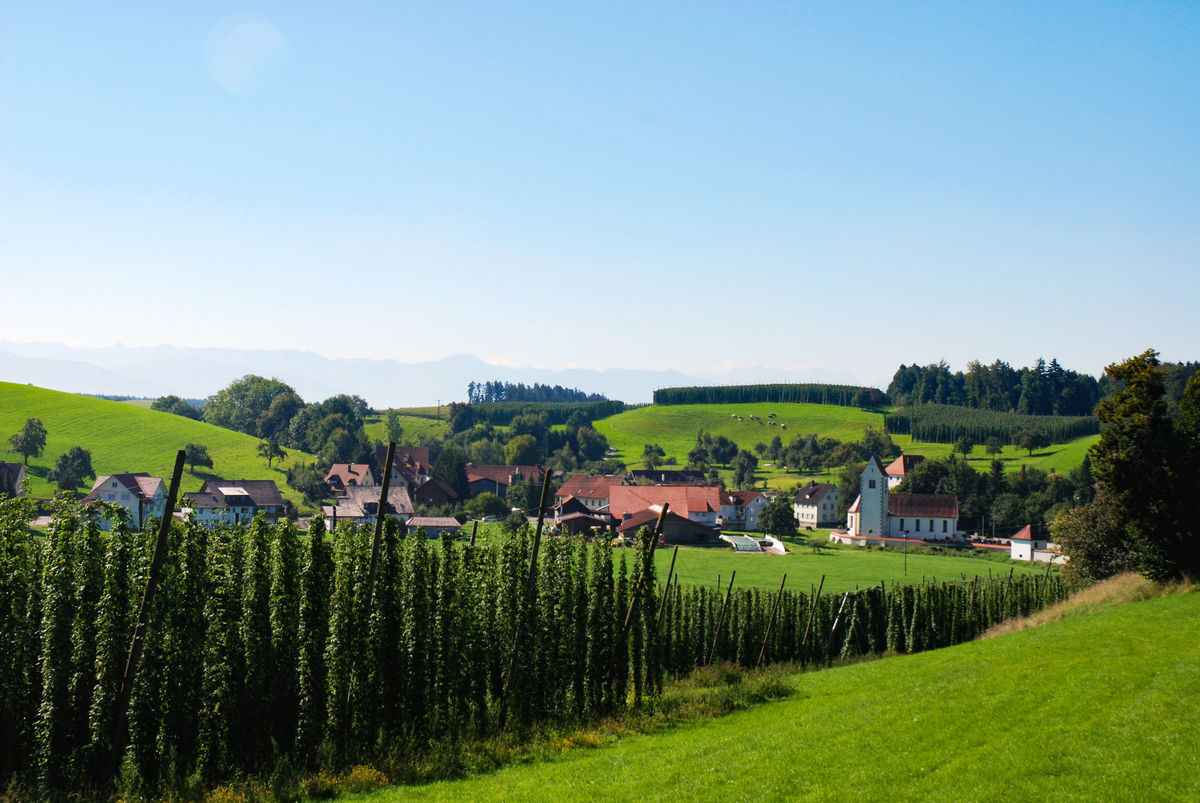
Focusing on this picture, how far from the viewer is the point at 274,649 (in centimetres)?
1712

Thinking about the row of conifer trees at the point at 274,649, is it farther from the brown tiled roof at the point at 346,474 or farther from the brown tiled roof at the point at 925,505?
the brown tiled roof at the point at 346,474

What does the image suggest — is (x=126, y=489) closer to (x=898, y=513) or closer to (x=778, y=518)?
(x=778, y=518)

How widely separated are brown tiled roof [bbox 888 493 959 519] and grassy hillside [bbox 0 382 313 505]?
8130 centimetres

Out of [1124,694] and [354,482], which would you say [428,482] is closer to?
[354,482]

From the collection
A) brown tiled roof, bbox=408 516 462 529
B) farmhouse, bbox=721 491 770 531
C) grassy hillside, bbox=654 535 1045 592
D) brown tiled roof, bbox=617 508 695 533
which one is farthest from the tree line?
brown tiled roof, bbox=408 516 462 529

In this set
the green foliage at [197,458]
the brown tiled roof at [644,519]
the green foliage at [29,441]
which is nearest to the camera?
the brown tiled roof at [644,519]

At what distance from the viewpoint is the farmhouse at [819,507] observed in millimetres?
126750

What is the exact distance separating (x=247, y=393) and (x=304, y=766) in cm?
18215

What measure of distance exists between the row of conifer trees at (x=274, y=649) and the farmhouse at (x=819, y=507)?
108677 mm

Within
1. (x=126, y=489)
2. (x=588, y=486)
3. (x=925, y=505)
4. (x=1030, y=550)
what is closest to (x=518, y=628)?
(x=1030, y=550)

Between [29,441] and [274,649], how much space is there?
4466 inches

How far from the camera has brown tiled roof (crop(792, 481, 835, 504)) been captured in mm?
127575

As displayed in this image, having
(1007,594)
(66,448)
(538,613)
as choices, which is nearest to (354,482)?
(66,448)

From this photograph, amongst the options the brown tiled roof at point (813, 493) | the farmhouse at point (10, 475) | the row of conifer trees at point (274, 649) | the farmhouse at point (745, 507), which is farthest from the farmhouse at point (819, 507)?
the row of conifer trees at point (274, 649)
